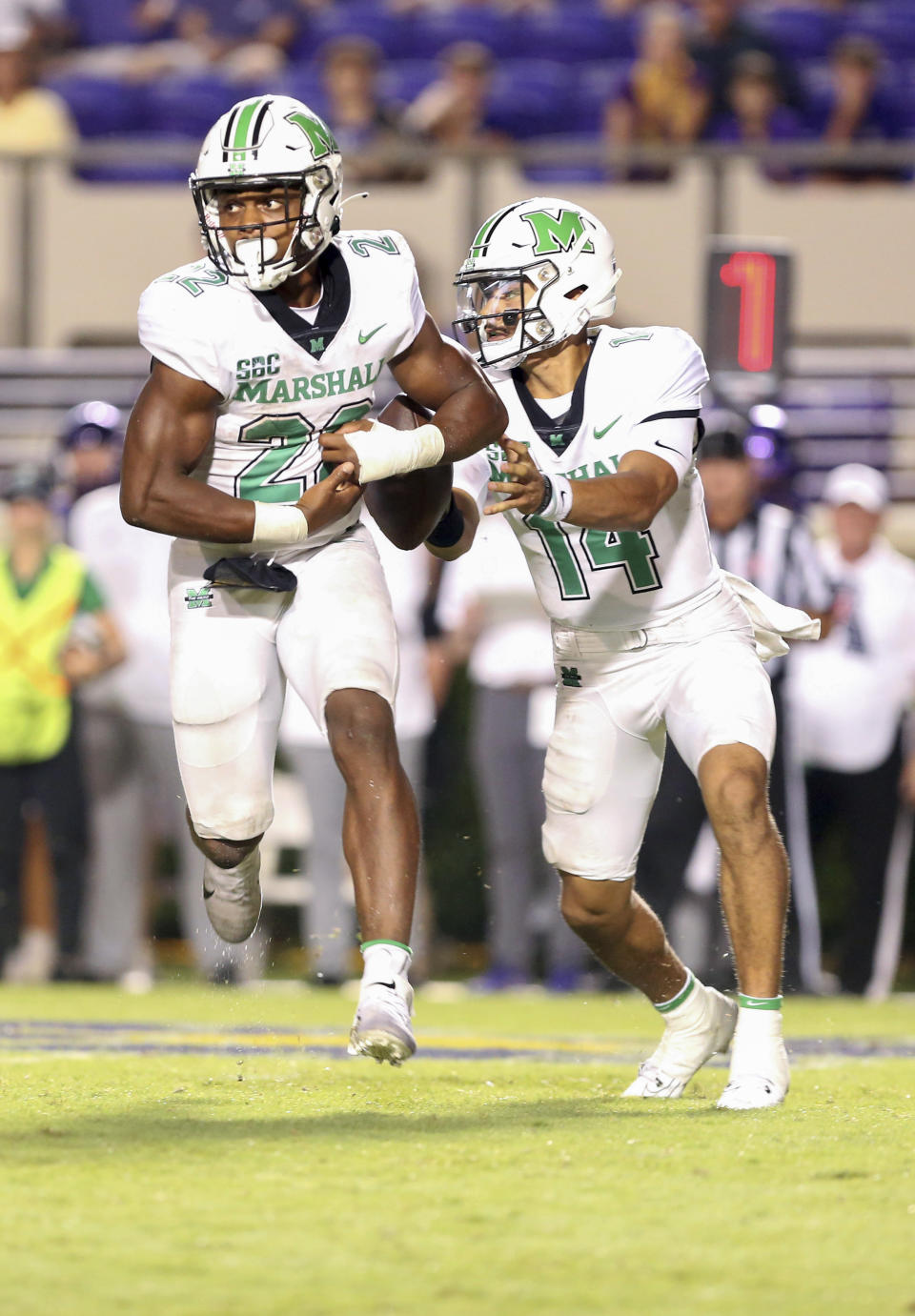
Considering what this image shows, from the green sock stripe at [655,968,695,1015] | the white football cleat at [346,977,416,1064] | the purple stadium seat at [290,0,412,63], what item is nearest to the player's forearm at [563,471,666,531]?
the white football cleat at [346,977,416,1064]

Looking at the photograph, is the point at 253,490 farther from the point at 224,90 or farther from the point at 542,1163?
the point at 224,90

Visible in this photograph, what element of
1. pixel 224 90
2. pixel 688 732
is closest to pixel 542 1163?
pixel 688 732

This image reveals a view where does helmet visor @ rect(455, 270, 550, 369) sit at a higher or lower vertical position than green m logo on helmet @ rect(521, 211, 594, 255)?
lower

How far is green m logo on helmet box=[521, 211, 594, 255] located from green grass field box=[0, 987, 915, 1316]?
6.93 feet

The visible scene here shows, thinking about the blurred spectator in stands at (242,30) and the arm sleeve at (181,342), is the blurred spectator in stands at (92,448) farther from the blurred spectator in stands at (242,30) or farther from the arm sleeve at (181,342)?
the arm sleeve at (181,342)

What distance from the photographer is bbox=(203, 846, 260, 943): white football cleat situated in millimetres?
5758

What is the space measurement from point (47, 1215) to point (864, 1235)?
135 centimetres

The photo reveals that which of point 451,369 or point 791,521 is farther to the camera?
point 791,521

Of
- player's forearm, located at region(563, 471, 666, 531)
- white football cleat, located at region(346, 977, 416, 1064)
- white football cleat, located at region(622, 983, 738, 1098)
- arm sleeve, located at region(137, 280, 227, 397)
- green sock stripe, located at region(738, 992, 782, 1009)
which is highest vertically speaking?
arm sleeve, located at region(137, 280, 227, 397)

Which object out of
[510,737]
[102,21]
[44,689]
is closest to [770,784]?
[510,737]

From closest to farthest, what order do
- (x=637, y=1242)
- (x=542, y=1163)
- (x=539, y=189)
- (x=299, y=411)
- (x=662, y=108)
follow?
(x=637, y=1242)
(x=542, y=1163)
(x=299, y=411)
(x=539, y=189)
(x=662, y=108)

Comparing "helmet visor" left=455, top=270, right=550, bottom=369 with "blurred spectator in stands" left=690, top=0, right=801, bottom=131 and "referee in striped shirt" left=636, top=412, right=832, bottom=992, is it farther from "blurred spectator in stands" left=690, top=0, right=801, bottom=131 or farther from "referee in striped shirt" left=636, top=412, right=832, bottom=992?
"blurred spectator in stands" left=690, top=0, right=801, bottom=131

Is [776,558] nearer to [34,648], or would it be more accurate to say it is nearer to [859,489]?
[859,489]

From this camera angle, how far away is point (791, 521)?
8656 millimetres
